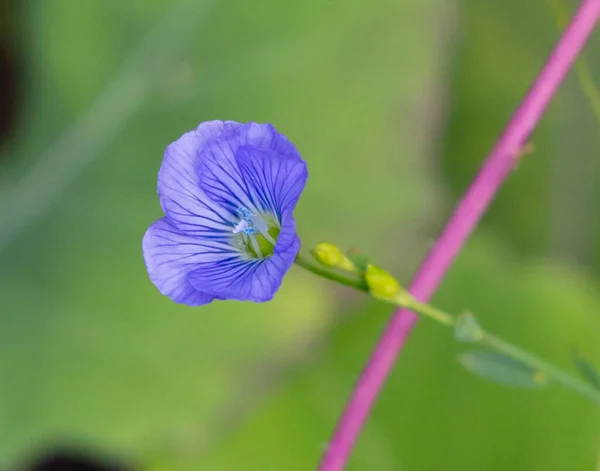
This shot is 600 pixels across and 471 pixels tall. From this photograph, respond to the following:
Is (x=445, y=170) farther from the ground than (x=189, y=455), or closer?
farther from the ground

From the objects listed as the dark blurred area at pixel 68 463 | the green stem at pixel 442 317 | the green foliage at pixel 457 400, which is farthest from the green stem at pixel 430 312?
the dark blurred area at pixel 68 463

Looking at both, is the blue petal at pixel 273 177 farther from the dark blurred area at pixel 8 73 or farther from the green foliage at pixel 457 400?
the dark blurred area at pixel 8 73

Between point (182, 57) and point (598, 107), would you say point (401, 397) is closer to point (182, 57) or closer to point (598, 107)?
point (598, 107)

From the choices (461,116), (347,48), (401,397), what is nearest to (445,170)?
(461,116)

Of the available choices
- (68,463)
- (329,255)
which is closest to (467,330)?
(329,255)

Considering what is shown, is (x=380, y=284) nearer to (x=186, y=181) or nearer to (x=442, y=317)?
(x=442, y=317)

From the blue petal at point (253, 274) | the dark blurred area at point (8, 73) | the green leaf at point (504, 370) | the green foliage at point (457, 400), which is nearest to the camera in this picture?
the blue petal at point (253, 274)
